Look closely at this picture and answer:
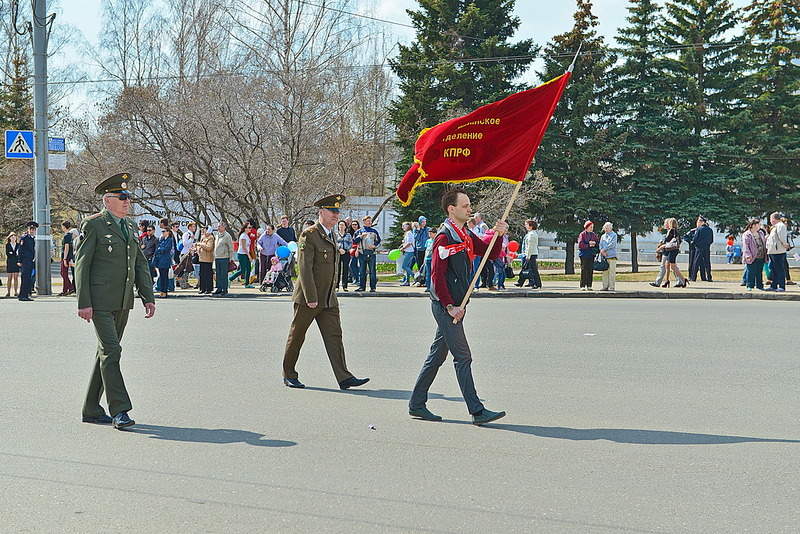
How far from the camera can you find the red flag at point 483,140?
886 centimetres

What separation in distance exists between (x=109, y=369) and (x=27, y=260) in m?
15.5

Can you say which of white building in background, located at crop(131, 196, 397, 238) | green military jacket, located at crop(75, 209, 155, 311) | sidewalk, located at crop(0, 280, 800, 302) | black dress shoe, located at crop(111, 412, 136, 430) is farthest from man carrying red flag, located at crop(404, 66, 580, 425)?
white building in background, located at crop(131, 196, 397, 238)

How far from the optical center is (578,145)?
40531 mm

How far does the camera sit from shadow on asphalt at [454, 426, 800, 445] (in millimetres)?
6715

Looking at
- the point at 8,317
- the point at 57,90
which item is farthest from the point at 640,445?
the point at 57,90

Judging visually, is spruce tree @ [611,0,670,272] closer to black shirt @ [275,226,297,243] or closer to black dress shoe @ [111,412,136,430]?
black shirt @ [275,226,297,243]

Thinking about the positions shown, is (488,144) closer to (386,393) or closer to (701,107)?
(386,393)

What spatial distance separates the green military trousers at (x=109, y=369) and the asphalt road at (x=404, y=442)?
0.25 m

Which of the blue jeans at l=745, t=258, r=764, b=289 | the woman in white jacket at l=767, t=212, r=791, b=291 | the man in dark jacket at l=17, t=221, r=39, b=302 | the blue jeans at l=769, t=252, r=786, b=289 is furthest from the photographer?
the blue jeans at l=745, t=258, r=764, b=289

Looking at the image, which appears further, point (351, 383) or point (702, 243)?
point (702, 243)

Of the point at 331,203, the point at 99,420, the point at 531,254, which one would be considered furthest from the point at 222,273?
the point at 99,420

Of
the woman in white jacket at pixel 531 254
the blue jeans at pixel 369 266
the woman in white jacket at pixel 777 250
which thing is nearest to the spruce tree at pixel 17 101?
the blue jeans at pixel 369 266

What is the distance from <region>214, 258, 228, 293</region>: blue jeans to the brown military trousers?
13196 mm

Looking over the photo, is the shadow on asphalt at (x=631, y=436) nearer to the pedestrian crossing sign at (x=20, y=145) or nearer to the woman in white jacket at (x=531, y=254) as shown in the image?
the woman in white jacket at (x=531, y=254)
